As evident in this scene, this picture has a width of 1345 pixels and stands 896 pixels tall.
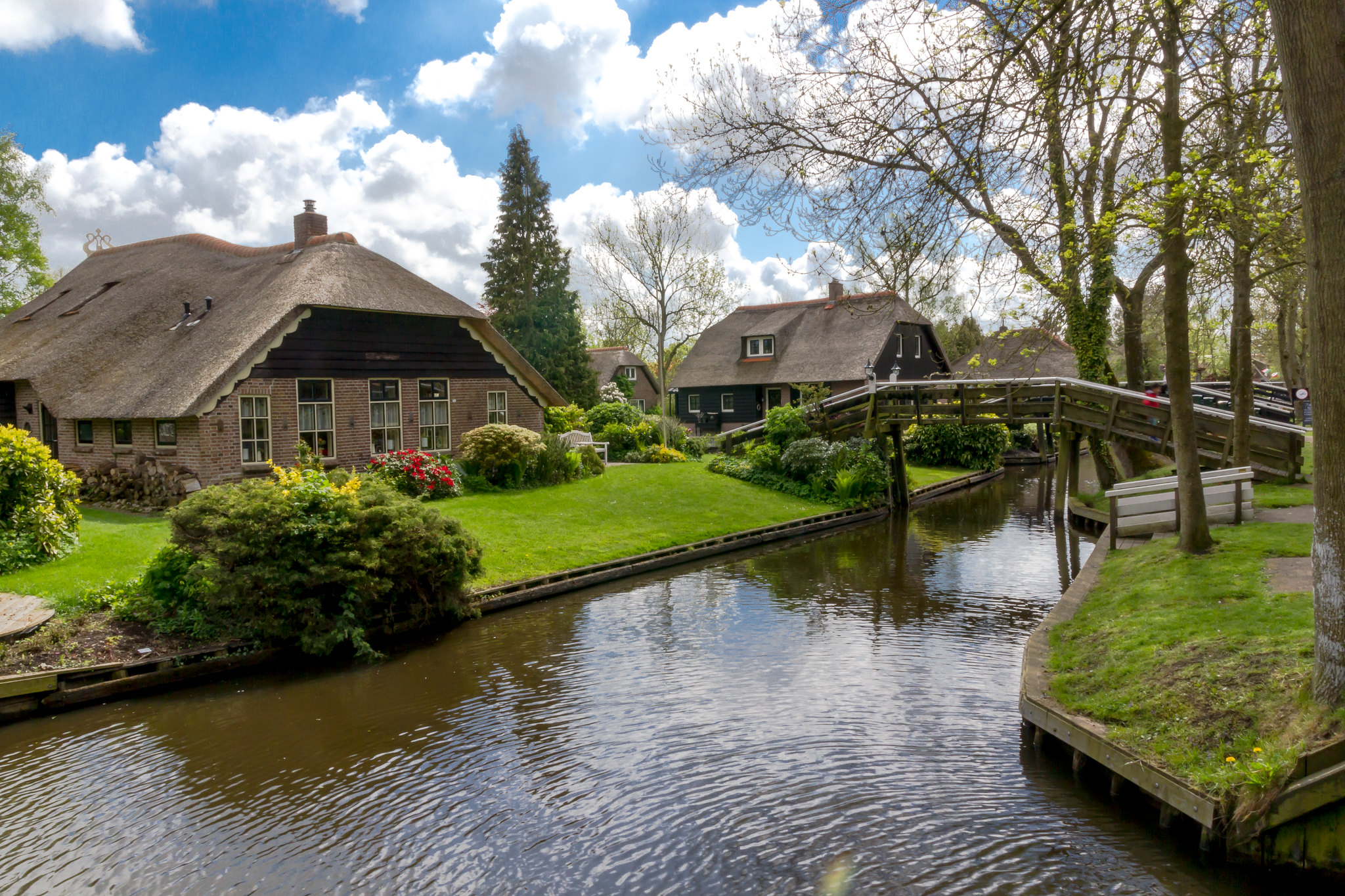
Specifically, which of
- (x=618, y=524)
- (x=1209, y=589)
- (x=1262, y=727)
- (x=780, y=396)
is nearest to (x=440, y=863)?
(x=1262, y=727)

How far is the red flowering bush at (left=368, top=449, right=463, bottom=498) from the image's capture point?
688 inches

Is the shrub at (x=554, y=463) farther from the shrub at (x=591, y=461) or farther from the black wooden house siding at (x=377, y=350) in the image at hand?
the black wooden house siding at (x=377, y=350)

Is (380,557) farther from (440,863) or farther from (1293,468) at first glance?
(1293,468)

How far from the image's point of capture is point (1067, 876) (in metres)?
5.25

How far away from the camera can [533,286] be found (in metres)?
38.5

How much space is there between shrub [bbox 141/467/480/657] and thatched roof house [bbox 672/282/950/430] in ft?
91.1

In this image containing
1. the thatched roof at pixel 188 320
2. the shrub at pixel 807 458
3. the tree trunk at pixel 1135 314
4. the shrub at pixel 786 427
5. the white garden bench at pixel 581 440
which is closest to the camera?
the tree trunk at pixel 1135 314

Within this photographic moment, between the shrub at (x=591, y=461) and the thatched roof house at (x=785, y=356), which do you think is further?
the thatched roof house at (x=785, y=356)

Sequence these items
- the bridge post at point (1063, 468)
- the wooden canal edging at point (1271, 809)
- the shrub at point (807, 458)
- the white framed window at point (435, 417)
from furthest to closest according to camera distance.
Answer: the shrub at point (807, 458) → the white framed window at point (435, 417) → the bridge post at point (1063, 468) → the wooden canal edging at point (1271, 809)

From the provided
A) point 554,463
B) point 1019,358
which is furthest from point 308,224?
point 1019,358

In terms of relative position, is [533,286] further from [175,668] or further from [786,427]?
[175,668]

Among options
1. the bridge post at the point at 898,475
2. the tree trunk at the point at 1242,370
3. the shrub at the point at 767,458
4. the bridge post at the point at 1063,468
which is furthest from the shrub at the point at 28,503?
the bridge post at the point at 1063,468

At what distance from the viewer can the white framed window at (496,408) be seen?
21484mm

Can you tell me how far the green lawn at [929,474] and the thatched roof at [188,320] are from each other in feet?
36.7
